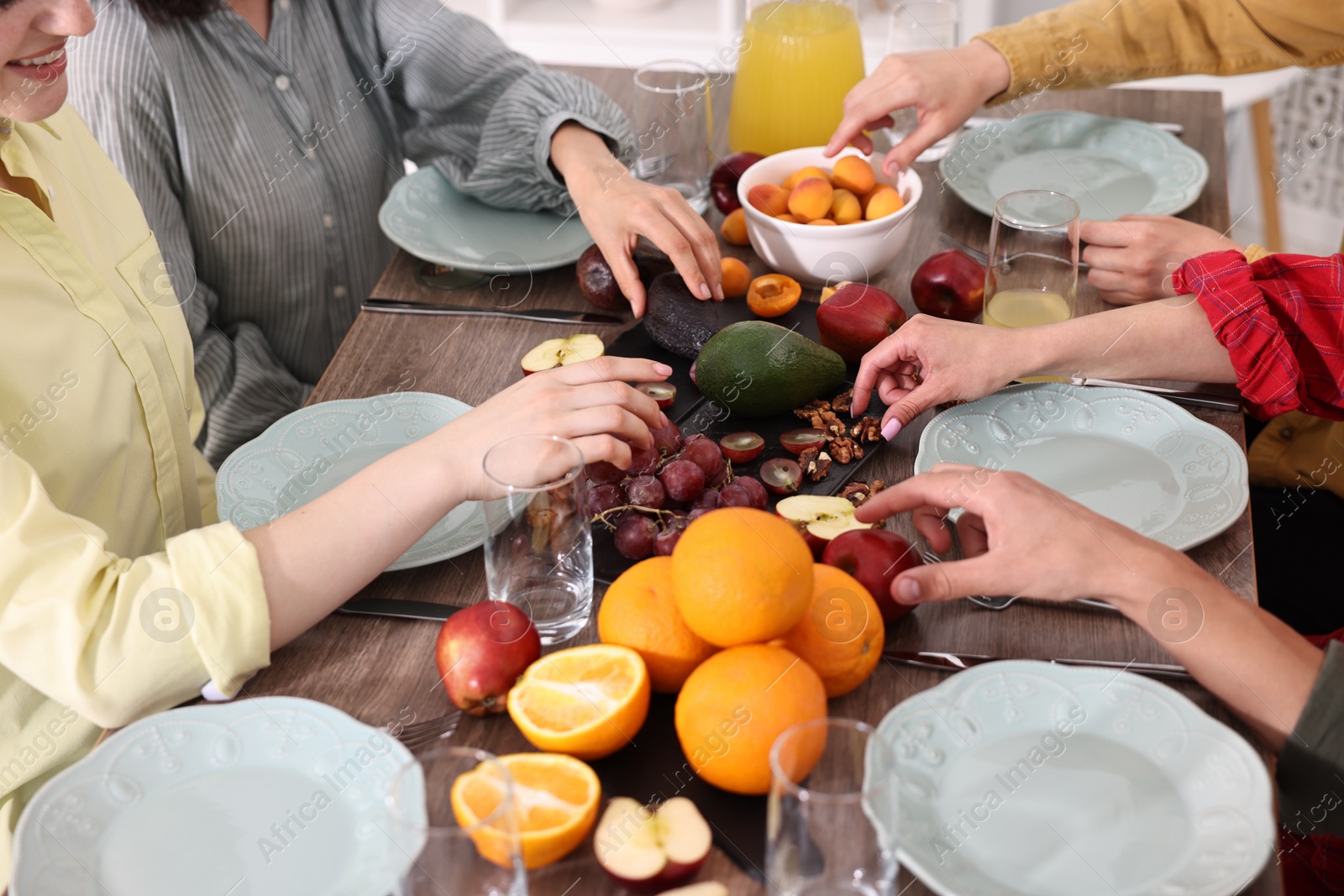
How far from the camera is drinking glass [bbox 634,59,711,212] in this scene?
4.90 feet

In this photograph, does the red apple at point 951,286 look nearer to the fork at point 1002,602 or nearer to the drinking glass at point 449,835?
the fork at point 1002,602

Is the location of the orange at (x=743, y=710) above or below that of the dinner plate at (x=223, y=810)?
above

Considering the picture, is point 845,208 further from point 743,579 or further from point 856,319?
point 743,579

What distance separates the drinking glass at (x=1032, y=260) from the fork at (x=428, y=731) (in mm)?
750

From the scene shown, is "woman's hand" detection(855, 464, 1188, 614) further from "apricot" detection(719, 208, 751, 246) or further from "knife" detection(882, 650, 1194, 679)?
"apricot" detection(719, 208, 751, 246)

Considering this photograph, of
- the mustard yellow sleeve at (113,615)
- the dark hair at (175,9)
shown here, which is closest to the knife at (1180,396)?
the mustard yellow sleeve at (113,615)

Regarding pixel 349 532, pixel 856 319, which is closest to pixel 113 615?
pixel 349 532

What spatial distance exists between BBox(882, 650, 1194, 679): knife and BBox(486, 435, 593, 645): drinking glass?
256 mm

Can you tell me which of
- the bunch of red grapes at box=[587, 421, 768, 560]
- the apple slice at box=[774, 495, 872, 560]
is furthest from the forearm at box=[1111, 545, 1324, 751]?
the bunch of red grapes at box=[587, 421, 768, 560]

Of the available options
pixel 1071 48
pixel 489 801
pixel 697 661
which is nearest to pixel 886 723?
pixel 697 661

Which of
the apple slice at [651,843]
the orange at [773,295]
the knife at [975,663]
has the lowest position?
the knife at [975,663]

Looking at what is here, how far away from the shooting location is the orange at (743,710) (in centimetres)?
73

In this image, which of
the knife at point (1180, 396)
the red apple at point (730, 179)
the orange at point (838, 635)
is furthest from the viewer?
the red apple at point (730, 179)

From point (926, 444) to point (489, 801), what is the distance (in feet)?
1.98
